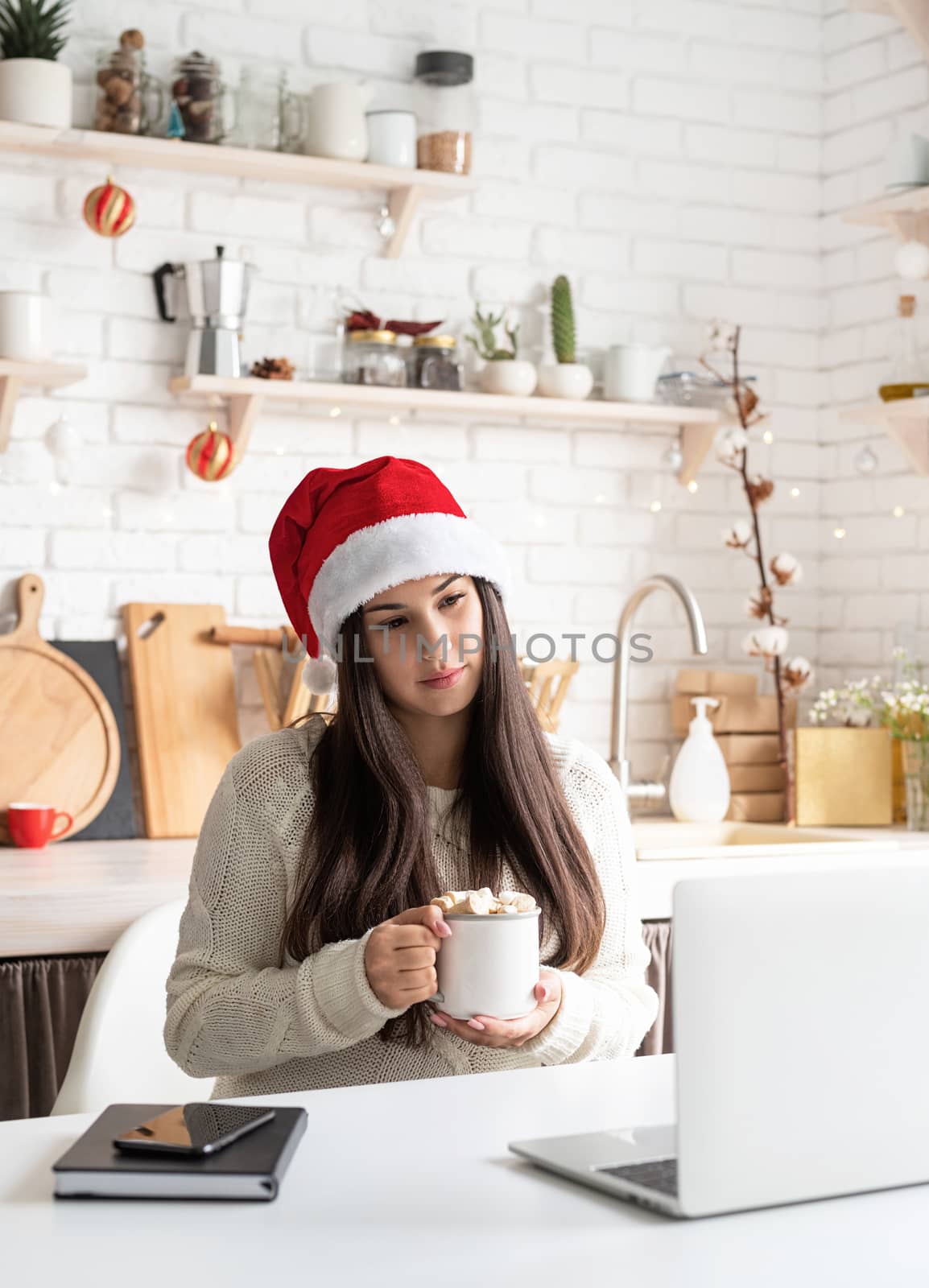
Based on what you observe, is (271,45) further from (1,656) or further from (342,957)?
(342,957)

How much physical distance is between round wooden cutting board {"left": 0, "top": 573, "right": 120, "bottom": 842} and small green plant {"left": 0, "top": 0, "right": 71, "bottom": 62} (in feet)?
3.06

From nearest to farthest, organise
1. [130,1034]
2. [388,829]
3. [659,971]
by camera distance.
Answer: [388,829], [130,1034], [659,971]

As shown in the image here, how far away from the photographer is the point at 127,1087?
1.79m

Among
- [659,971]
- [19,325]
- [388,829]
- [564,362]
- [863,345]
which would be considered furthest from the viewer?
[863,345]

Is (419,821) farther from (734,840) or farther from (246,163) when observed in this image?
(246,163)

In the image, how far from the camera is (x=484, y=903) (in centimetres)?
128

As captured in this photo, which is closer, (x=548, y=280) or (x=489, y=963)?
(x=489, y=963)

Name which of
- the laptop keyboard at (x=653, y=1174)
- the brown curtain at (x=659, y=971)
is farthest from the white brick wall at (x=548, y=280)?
the laptop keyboard at (x=653, y=1174)

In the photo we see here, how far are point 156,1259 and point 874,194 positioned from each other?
3.06 m

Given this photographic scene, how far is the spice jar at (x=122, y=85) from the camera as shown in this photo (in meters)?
2.82

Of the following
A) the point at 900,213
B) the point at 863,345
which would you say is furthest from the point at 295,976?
the point at 863,345

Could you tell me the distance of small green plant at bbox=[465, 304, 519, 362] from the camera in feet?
10.3

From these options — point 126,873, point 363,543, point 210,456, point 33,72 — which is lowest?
point 126,873

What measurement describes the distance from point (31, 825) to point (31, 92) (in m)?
1.28
